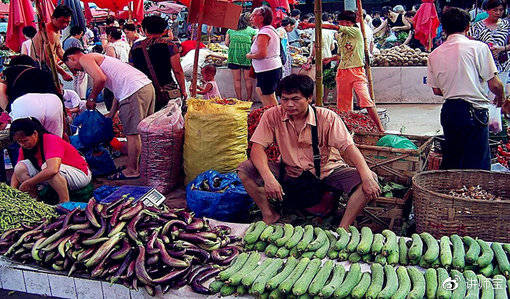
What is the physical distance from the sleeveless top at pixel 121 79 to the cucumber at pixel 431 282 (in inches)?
161

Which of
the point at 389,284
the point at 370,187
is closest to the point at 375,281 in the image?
the point at 389,284

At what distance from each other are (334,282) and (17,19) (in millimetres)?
6769

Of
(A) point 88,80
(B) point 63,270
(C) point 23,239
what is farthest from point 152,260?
(A) point 88,80

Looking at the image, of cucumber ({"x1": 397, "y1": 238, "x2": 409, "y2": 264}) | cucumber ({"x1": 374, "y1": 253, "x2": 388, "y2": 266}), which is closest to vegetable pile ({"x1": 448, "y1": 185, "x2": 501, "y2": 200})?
cucumber ({"x1": 397, "y1": 238, "x2": 409, "y2": 264})

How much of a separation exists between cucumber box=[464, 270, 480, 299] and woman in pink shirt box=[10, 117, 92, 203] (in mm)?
3709

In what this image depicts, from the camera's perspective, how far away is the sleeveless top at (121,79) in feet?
18.8

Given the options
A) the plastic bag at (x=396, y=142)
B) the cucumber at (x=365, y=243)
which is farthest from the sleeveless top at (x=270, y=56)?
the cucumber at (x=365, y=243)

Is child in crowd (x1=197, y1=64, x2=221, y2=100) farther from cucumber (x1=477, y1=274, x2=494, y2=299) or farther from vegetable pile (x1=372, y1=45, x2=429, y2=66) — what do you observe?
cucumber (x1=477, y1=274, x2=494, y2=299)

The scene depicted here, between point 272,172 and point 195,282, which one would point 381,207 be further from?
point 195,282

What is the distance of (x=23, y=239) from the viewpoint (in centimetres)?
349

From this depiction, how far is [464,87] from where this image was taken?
13.9 feet

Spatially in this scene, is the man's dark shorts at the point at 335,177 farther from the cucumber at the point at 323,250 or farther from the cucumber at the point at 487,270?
the cucumber at the point at 487,270

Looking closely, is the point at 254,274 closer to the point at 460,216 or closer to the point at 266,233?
the point at 266,233

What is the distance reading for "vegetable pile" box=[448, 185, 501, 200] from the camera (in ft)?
13.2
